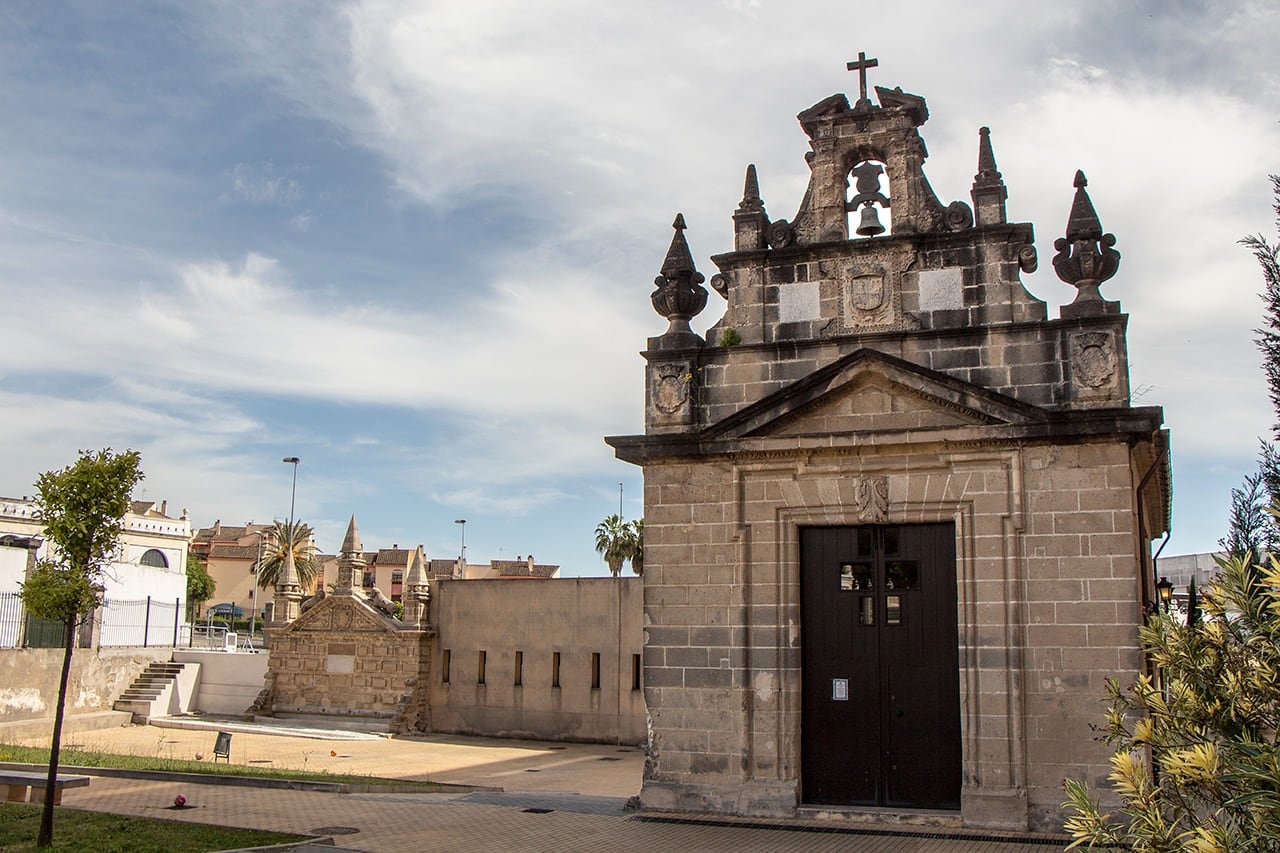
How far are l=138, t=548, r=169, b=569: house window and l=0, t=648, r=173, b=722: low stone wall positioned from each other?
43.7 feet

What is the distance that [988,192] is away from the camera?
13.0 m

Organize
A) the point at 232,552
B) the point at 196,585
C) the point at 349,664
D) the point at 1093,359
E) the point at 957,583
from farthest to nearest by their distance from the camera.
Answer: the point at 232,552 < the point at 196,585 < the point at 349,664 < the point at 957,583 < the point at 1093,359

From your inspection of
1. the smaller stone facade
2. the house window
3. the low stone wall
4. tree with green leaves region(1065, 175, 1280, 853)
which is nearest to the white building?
the house window

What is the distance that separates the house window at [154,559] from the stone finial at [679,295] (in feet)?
125

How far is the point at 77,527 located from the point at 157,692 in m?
23.0

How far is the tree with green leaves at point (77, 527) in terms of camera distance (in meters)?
11.2

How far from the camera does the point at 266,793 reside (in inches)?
594

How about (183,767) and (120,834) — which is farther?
(183,767)

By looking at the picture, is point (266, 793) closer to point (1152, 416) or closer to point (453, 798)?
point (453, 798)

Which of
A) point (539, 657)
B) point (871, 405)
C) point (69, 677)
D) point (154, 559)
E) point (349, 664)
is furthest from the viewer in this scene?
point (154, 559)

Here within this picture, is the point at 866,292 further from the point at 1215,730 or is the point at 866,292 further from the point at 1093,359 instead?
the point at 1215,730

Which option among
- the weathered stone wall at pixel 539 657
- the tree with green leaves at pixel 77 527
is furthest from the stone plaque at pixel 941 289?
the weathered stone wall at pixel 539 657

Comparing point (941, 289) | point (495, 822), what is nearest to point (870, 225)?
point (941, 289)

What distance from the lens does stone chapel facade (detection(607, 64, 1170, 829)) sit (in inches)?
461
